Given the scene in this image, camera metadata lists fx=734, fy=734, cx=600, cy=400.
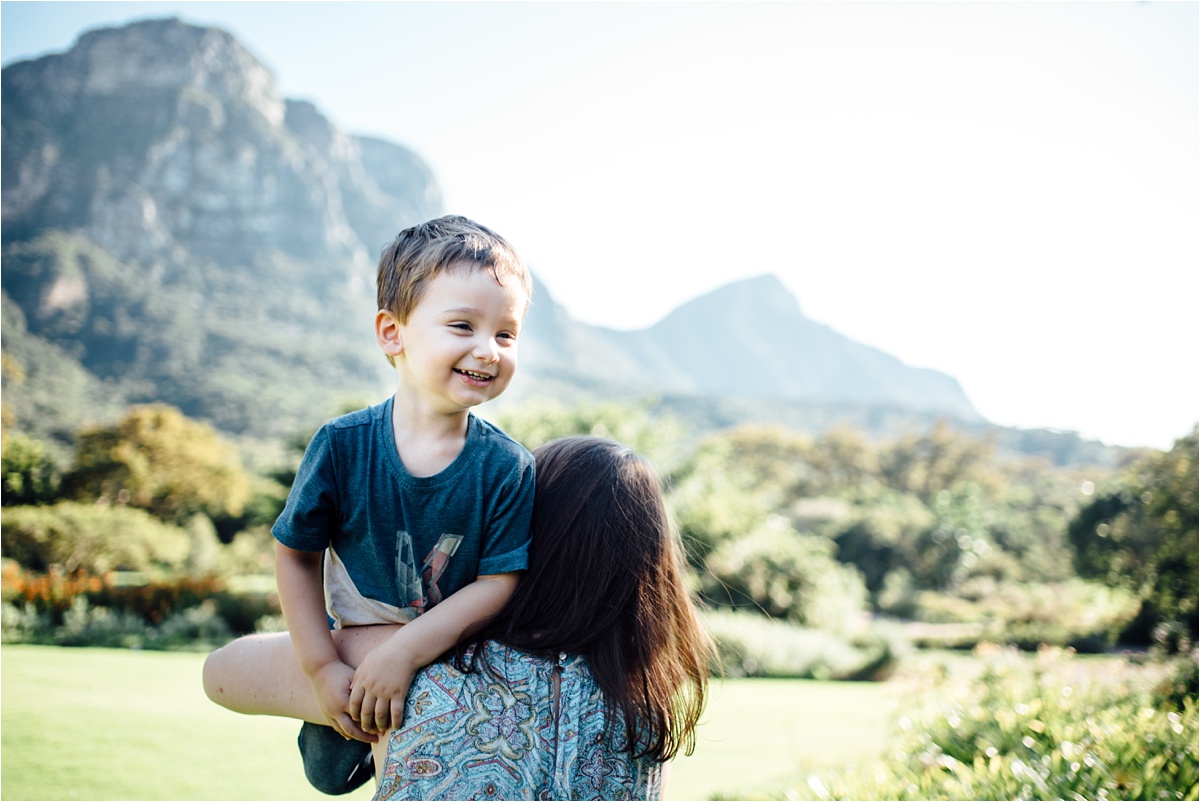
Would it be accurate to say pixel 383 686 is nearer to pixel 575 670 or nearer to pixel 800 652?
pixel 575 670

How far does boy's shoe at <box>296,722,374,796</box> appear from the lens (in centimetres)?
170

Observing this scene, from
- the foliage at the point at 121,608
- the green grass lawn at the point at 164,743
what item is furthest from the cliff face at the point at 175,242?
the green grass lawn at the point at 164,743

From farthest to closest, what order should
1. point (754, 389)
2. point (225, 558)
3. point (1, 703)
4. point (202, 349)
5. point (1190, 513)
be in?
point (754, 389) → point (202, 349) → point (225, 558) → point (1190, 513) → point (1, 703)

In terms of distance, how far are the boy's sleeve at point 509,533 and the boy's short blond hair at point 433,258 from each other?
1.46 feet

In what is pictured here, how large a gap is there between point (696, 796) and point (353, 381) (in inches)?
1263

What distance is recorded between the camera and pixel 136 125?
34.1 metres

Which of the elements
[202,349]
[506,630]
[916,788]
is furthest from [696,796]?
[202,349]

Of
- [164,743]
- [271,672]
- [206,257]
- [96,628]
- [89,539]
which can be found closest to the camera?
[271,672]

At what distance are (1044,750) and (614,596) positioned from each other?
9.18ft

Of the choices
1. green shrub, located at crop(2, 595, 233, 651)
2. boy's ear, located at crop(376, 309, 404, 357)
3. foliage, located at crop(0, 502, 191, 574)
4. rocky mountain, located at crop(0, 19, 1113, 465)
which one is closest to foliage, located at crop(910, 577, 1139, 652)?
rocky mountain, located at crop(0, 19, 1113, 465)

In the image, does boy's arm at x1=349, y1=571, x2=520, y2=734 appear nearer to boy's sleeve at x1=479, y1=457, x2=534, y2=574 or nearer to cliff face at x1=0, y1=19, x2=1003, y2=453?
boy's sleeve at x1=479, y1=457, x2=534, y2=574

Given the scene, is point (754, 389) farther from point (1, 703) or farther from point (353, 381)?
point (1, 703)

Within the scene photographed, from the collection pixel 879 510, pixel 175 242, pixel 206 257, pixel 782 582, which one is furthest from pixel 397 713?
pixel 206 257

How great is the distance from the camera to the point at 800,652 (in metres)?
10.7
